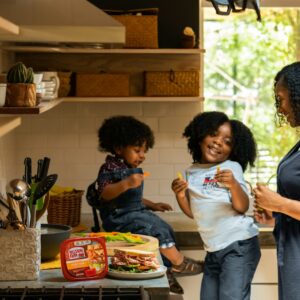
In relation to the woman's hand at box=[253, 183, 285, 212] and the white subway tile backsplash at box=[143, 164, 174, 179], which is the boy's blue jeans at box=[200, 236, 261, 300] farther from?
the white subway tile backsplash at box=[143, 164, 174, 179]

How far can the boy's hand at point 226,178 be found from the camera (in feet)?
13.8

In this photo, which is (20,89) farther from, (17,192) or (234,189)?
(234,189)

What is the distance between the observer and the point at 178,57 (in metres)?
5.33

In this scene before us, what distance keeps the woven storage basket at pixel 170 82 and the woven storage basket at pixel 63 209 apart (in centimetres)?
87

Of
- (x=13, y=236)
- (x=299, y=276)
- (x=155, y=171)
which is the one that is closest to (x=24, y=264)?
(x=13, y=236)

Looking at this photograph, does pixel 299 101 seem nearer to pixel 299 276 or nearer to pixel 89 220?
pixel 299 276

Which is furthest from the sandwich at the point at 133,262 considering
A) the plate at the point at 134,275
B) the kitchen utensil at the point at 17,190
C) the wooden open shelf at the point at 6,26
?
the wooden open shelf at the point at 6,26

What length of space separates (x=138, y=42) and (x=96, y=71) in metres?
0.40

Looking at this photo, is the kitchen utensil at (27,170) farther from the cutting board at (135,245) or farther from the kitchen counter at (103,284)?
the cutting board at (135,245)

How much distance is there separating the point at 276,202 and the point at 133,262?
870 millimetres

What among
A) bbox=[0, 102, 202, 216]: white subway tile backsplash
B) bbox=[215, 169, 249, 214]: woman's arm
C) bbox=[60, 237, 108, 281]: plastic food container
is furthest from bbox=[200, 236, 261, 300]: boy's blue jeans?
bbox=[60, 237, 108, 281]: plastic food container

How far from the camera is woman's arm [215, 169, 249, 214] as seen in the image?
4223 millimetres

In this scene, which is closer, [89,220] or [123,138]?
[123,138]

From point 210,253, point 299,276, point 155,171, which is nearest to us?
point 299,276
